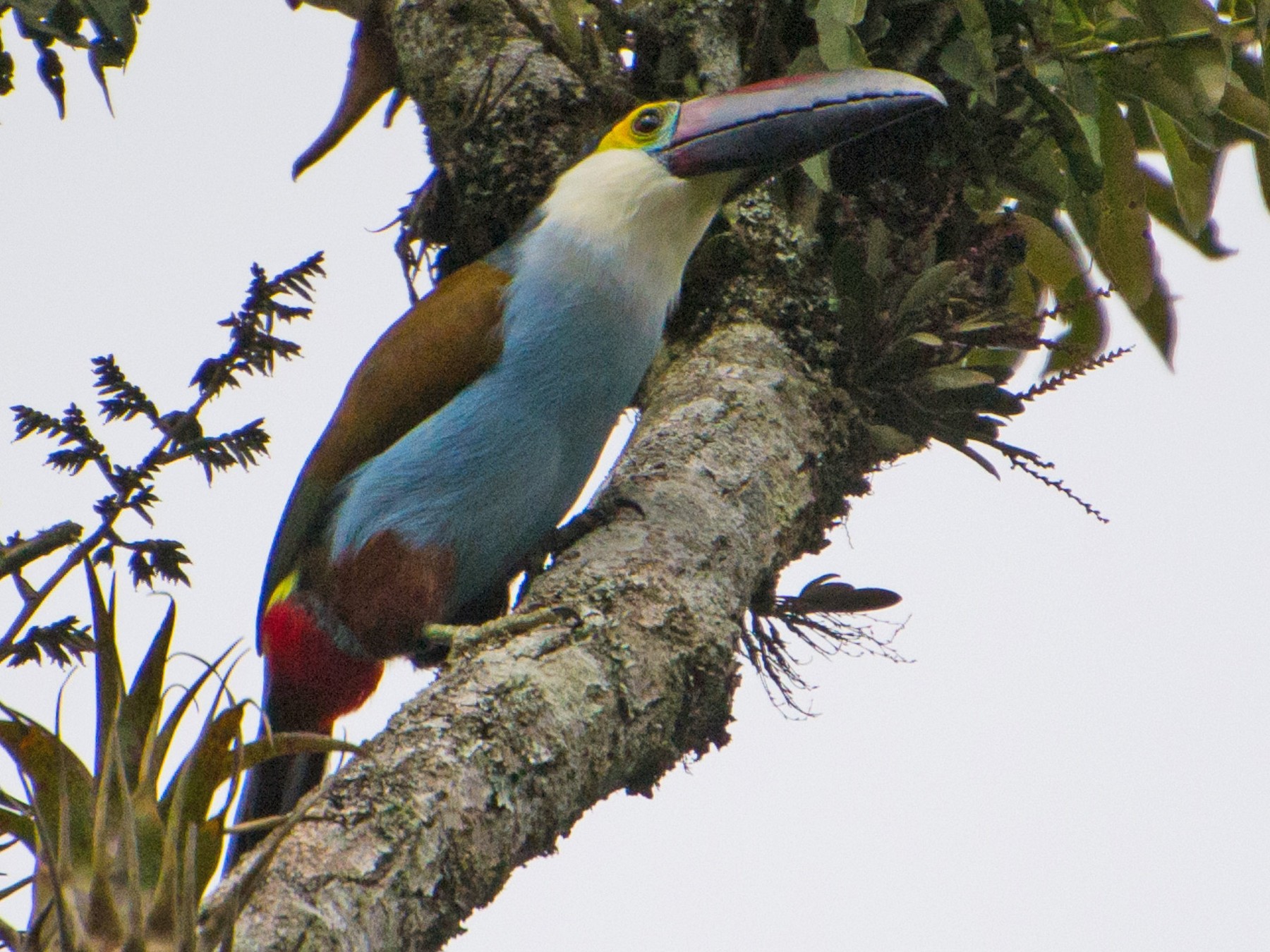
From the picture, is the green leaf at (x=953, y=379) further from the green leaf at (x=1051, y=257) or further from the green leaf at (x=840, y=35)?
the green leaf at (x=1051, y=257)

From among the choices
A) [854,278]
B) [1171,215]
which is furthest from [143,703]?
[1171,215]

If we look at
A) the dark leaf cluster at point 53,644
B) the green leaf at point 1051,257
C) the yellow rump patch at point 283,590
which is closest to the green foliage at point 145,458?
the dark leaf cluster at point 53,644

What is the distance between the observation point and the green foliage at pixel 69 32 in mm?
2592

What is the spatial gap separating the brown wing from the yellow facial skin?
0.40m

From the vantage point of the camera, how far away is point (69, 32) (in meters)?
2.68

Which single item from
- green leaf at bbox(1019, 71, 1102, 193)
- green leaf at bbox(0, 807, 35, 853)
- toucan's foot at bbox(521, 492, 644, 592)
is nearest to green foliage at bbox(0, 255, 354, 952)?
green leaf at bbox(0, 807, 35, 853)

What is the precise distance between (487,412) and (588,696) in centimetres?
117

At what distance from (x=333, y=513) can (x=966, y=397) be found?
4.67 feet

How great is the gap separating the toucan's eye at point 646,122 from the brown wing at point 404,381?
0.45m

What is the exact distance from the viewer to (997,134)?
317 centimetres

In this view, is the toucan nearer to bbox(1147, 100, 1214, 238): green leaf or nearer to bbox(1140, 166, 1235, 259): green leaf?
bbox(1147, 100, 1214, 238): green leaf

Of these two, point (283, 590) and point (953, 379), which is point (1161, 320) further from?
point (283, 590)

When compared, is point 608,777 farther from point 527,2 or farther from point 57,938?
point 527,2

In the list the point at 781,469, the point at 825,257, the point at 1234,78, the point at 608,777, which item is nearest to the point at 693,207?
the point at 825,257
